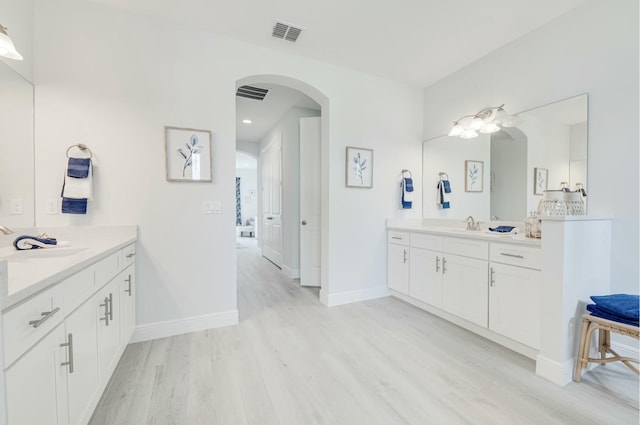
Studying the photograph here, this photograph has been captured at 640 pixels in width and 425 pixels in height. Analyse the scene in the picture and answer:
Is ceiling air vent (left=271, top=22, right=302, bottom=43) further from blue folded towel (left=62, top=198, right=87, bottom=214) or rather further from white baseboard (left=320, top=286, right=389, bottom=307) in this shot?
white baseboard (left=320, top=286, right=389, bottom=307)

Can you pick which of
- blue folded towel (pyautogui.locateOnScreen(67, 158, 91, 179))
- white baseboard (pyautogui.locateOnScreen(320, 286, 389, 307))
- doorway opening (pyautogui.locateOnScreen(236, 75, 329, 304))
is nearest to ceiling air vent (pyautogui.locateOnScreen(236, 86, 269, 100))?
doorway opening (pyautogui.locateOnScreen(236, 75, 329, 304))

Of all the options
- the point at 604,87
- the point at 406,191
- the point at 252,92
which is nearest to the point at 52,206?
the point at 252,92

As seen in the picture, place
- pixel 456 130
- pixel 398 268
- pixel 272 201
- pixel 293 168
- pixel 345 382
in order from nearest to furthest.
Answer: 1. pixel 345 382
2. pixel 456 130
3. pixel 398 268
4. pixel 293 168
5. pixel 272 201

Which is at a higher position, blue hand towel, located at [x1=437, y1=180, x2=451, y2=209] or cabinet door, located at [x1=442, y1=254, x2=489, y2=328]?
blue hand towel, located at [x1=437, y1=180, x2=451, y2=209]

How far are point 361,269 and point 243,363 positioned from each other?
1.76m

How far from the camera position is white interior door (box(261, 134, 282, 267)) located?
5.01 m

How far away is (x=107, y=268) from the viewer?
5.23ft

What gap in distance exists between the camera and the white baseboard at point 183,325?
2.31m

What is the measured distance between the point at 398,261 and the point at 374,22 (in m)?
2.51

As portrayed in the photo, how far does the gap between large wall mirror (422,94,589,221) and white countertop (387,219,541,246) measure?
10cm

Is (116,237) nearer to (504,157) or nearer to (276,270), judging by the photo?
(276,270)

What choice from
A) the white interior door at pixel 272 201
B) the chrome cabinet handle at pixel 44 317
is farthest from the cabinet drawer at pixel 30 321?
the white interior door at pixel 272 201

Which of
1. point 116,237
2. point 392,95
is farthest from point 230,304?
point 392,95

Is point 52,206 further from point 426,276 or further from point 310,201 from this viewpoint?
point 426,276
